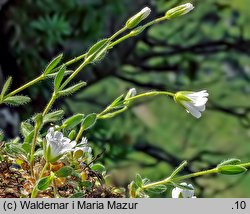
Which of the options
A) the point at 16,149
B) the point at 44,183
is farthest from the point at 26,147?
the point at 44,183

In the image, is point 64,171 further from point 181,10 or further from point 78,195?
point 181,10

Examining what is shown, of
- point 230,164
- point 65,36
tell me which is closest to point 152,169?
point 65,36

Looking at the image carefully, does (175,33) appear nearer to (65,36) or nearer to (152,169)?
(152,169)

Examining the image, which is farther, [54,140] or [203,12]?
[203,12]

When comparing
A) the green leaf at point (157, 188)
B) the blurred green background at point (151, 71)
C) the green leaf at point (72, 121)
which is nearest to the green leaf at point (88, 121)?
the green leaf at point (72, 121)

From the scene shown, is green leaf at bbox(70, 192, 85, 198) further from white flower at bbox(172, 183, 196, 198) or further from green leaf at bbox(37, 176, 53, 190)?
white flower at bbox(172, 183, 196, 198)
